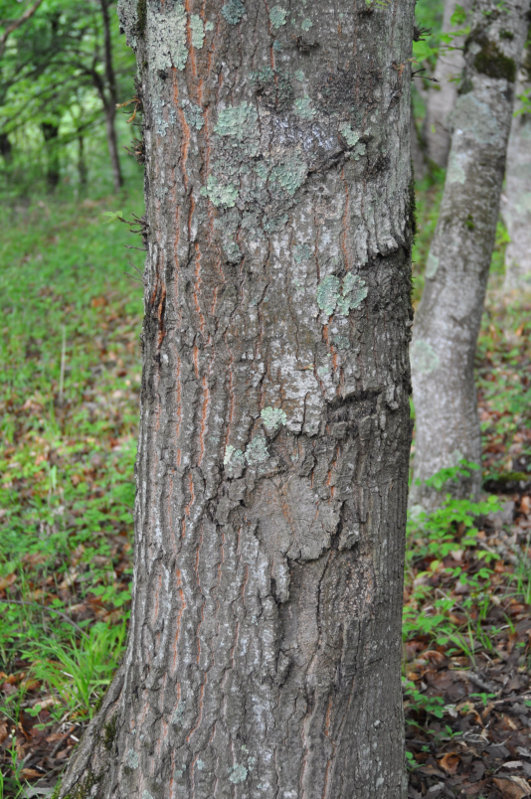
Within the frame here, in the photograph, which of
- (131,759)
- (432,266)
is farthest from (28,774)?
(432,266)

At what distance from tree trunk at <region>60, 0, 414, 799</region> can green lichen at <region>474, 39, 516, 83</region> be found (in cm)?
285

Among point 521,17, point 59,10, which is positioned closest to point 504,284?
point 521,17

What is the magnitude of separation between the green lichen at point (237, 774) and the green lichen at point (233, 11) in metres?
1.82

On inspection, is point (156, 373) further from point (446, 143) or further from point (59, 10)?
point (59, 10)

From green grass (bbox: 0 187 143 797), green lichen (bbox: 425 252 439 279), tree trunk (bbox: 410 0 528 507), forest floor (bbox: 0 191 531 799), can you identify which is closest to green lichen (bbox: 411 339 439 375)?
tree trunk (bbox: 410 0 528 507)

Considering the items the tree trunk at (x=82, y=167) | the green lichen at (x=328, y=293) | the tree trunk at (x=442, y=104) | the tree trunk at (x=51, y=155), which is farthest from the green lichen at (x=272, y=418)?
the tree trunk at (x=82, y=167)

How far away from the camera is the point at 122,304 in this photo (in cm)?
772

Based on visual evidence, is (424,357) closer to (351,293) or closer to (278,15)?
(351,293)

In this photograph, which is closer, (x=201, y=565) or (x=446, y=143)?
(x=201, y=565)

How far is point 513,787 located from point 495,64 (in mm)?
3930

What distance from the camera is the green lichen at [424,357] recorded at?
4109 millimetres

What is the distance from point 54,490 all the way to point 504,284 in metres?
5.50

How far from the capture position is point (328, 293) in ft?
4.88

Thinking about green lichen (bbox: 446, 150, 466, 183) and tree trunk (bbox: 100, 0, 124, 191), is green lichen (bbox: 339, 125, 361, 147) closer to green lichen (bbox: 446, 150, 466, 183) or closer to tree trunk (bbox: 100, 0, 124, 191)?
green lichen (bbox: 446, 150, 466, 183)
